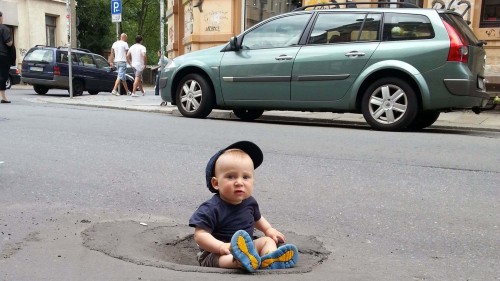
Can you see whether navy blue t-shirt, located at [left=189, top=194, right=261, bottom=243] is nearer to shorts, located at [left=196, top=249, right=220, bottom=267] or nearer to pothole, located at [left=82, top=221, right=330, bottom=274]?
shorts, located at [left=196, top=249, right=220, bottom=267]

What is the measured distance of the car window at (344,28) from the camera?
8.52 metres

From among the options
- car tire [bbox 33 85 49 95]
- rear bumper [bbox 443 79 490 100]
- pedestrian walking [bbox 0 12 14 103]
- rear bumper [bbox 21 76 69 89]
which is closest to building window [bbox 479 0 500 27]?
rear bumper [bbox 443 79 490 100]

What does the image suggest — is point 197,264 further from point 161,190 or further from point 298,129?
point 298,129

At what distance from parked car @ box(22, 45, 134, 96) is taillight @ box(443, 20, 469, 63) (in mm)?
13119

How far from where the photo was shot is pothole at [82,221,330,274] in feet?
9.12

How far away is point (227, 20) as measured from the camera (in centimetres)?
1554

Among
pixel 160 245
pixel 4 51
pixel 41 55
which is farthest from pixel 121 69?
pixel 160 245

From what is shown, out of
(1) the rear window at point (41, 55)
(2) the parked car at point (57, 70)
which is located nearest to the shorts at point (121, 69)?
(2) the parked car at point (57, 70)

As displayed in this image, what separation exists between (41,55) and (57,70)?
0.92 m

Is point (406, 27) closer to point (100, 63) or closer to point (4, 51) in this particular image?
point (4, 51)

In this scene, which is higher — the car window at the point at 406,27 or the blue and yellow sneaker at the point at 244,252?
the car window at the point at 406,27

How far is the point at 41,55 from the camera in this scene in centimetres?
1795

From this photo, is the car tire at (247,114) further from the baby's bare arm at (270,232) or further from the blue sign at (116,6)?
the blue sign at (116,6)

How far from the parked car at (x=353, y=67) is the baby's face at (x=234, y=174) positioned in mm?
5616
